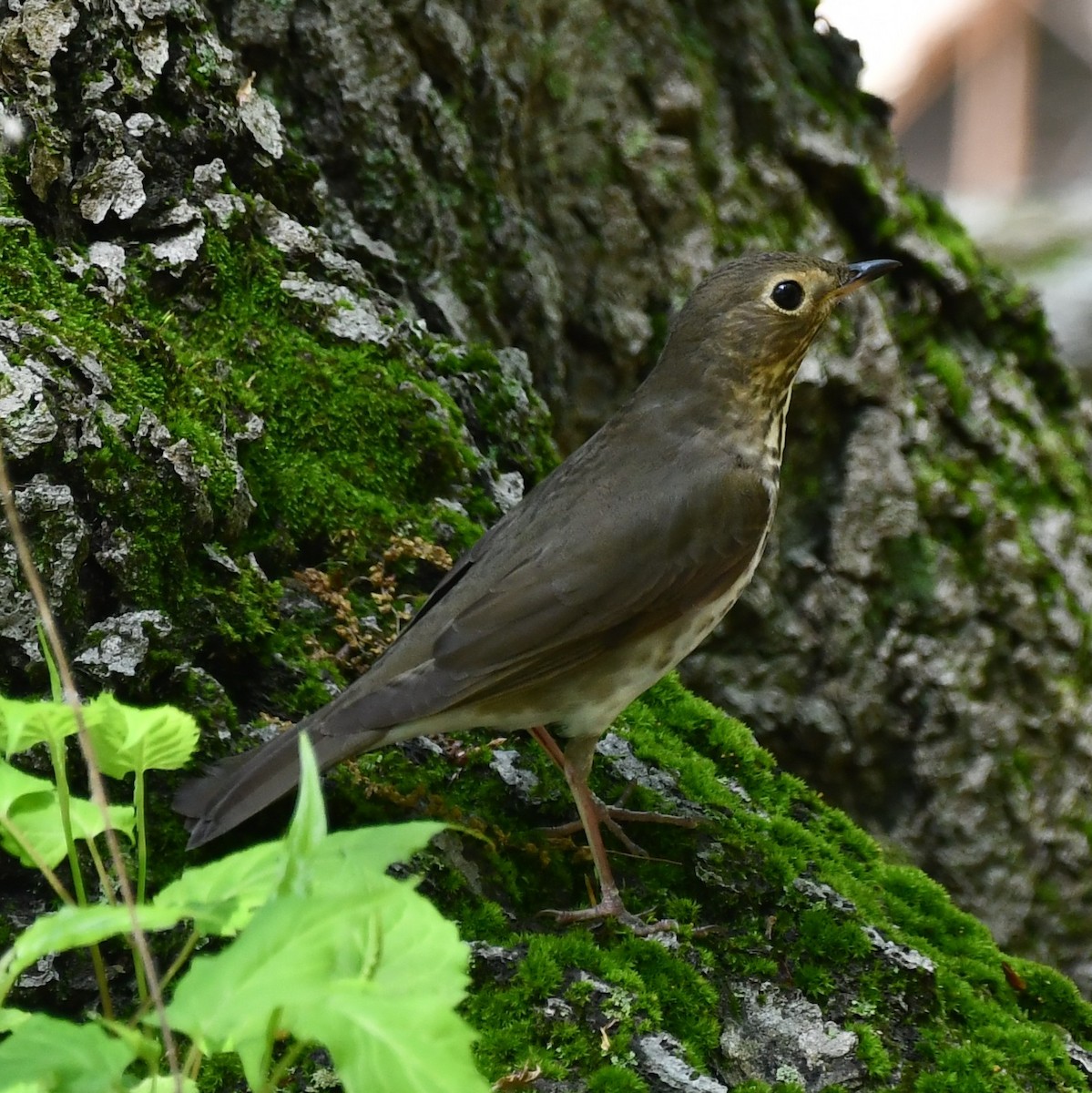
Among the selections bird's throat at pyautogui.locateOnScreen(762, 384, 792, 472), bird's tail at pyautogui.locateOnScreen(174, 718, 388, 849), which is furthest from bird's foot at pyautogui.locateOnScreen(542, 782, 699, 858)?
bird's throat at pyautogui.locateOnScreen(762, 384, 792, 472)

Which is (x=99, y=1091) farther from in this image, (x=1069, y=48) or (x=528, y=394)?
(x=1069, y=48)

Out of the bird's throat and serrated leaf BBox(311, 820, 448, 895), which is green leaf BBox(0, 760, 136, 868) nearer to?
serrated leaf BBox(311, 820, 448, 895)

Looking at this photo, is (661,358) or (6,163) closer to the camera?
(6,163)

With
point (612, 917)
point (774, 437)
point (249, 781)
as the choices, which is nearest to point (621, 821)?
point (612, 917)

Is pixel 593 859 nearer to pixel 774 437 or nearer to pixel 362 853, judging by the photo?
pixel 774 437

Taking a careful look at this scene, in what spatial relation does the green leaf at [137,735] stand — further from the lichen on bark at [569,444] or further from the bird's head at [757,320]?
the bird's head at [757,320]

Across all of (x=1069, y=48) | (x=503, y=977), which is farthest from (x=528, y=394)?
(x=1069, y=48)

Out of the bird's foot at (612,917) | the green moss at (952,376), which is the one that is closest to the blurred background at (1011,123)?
the green moss at (952,376)
